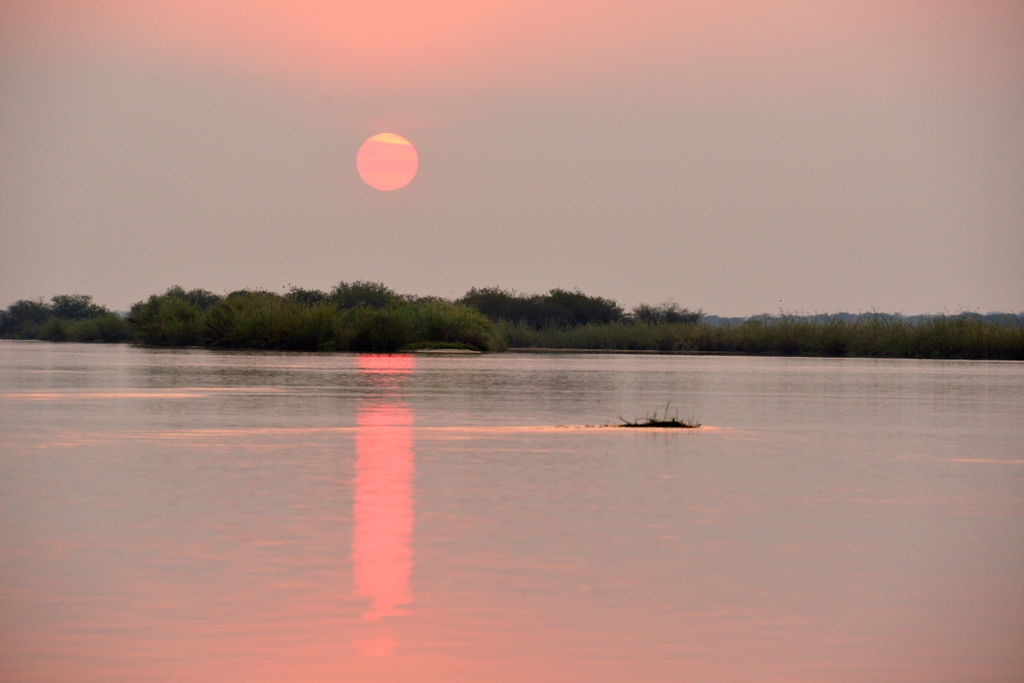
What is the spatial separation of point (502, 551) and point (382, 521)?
148 centimetres

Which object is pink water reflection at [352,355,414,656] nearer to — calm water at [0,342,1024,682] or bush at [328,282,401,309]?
calm water at [0,342,1024,682]

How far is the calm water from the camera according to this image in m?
5.72

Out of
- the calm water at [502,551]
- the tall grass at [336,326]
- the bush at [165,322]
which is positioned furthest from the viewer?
the bush at [165,322]

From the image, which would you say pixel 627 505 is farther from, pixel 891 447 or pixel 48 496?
pixel 891 447

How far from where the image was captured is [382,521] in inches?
369

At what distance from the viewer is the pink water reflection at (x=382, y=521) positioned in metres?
6.70

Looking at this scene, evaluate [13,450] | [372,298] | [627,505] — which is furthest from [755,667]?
[372,298]

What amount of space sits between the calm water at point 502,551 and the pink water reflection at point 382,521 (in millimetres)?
36

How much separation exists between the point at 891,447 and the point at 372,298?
75.4 m

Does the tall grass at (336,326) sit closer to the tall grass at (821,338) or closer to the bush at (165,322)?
the bush at (165,322)

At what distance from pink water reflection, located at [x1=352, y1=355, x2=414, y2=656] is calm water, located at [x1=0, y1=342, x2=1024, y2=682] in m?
0.04

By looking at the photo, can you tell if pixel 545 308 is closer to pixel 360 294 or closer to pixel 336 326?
pixel 360 294

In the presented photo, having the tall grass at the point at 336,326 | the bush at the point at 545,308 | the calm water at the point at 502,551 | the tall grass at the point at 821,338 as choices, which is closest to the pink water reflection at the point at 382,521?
the calm water at the point at 502,551

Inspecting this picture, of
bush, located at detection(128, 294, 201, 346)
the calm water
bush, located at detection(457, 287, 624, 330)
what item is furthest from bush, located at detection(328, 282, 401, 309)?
the calm water
